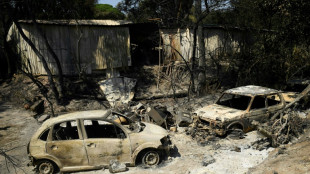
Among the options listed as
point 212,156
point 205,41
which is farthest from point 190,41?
point 212,156

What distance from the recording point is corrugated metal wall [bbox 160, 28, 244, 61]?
16344 mm

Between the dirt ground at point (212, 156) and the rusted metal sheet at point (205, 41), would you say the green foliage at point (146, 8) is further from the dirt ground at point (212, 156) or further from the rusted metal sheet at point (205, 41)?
the dirt ground at point (212, 156)

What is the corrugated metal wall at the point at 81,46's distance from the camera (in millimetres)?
13742

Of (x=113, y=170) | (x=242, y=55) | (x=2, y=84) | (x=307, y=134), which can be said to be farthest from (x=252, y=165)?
(x=2, y=84)

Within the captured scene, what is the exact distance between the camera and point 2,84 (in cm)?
1465

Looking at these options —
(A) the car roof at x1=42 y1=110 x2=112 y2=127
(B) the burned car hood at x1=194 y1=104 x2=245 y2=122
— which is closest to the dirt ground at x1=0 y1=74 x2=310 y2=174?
(B) the burned car hood at x1=194 y1=104 x2=245 y2=122

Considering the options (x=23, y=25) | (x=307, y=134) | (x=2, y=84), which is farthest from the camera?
(x=2, y=84)

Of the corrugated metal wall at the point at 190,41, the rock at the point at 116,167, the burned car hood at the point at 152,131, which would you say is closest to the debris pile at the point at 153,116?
the burned car hood at the point at 152,131

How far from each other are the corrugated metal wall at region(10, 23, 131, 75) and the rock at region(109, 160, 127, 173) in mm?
8813

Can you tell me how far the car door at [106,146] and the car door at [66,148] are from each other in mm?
168

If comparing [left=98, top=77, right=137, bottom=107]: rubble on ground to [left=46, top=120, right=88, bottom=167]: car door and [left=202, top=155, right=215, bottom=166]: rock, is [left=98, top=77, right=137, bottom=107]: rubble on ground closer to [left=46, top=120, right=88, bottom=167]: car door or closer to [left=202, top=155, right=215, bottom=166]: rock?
[left=46, top=120, right=88, bottom=167]: car door

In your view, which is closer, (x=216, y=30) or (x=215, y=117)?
(x=215, y=117)

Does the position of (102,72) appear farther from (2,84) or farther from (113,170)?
(113,170)

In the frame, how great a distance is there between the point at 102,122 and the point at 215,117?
3.58 meters
